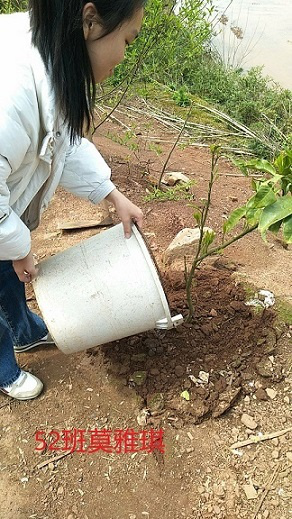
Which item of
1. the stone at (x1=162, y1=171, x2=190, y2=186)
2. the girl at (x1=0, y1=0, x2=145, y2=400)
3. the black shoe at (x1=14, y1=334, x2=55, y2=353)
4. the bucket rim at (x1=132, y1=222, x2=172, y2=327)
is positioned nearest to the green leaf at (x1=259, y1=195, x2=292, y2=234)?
the bucket rim at (x1=132, y1=222, x2=172, y2=327)

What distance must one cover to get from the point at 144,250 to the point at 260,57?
6260mm

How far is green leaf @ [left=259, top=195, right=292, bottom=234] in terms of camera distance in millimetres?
1295

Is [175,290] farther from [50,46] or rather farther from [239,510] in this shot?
[50,46]

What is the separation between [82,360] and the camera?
6.66ft

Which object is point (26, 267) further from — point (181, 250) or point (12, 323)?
point (181, 250)

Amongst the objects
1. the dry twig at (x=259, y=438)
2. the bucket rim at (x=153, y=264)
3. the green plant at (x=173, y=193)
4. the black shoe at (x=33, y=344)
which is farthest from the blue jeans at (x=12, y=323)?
the green plant at (x=173, y=193)

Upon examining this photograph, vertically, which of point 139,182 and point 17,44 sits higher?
point 17,44

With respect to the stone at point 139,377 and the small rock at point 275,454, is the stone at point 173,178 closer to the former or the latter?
the stone at point 139,377

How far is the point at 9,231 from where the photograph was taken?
4.30 ft

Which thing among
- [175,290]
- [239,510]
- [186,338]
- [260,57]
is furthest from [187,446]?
[260,57]

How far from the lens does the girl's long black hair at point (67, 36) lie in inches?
43.5

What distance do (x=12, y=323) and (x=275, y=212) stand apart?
3.87ft

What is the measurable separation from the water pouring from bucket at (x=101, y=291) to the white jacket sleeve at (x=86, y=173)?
0.18m

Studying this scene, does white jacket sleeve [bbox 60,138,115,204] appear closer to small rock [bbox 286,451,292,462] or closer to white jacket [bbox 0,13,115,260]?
white jacket [bbox 0,13,115,260]
